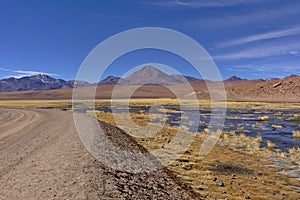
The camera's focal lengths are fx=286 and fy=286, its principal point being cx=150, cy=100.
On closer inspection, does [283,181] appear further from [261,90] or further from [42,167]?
[261,90]

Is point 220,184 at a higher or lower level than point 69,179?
lower

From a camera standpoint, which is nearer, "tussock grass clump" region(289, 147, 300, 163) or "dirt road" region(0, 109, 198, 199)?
"dirt road" region(0, 109, 198, 199)

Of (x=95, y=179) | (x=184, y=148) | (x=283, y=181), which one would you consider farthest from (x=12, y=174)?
(x=184, y=148)

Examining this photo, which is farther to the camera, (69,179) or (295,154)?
(295,154)

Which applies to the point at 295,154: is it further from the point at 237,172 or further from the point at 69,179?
the point at 69,179

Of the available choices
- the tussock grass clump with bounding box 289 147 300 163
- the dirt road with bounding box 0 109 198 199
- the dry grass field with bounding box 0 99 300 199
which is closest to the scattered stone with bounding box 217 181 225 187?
the dry grass field with bounding box 0 99 300 199

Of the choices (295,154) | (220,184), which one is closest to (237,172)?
(220,184)

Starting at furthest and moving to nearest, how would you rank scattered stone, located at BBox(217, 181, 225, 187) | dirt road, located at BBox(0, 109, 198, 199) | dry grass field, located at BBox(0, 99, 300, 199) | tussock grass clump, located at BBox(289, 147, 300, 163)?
tussock grass clump, located at BBox(289, 147, 300, 163) < scattered stone, located at BBox(217, 181, 225, 187) < dry grass field, located at BBox(0, 99, 300, 199) < dirt road, located at BBox(0, 109, 198, 199)

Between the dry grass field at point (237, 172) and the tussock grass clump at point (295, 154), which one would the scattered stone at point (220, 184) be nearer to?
the dry grass field at point (237, 172)

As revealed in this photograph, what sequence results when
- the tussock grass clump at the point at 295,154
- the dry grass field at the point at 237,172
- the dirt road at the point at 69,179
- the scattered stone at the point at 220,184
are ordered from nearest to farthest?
the dirt road at the point at 69,179 < the dry grass field at the point at 237,172 < the scattered stone at the point at 220,184 < the tussock grass clump at the point at 295,154

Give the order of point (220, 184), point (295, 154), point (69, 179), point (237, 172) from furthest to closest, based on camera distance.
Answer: point (295, 154)
point (237, 172)
point (220, 184)
point (69, 179)

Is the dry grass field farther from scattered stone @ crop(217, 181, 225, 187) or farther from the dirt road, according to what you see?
the dirt road

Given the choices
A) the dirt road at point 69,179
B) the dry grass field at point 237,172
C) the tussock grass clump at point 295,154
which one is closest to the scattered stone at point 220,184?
the dry grass field at point 237,172

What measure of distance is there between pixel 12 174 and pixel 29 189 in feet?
6.45
